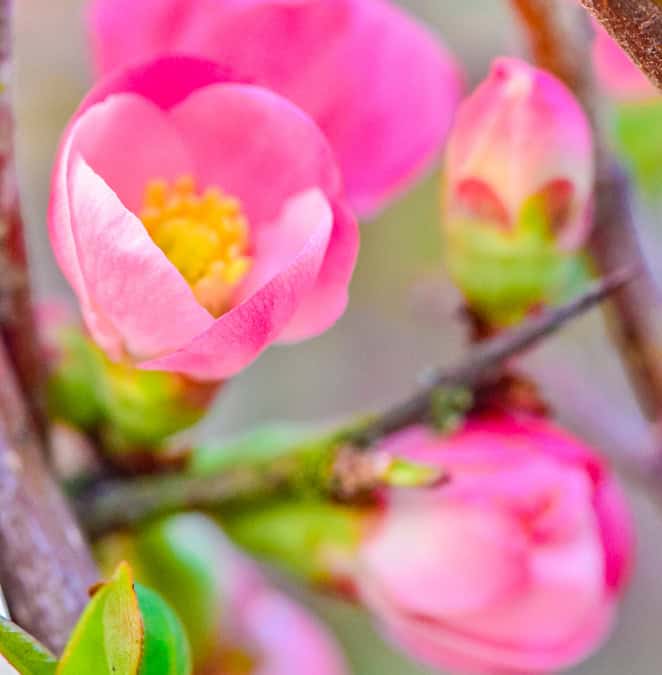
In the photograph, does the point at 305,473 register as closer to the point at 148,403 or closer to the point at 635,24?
the point at 148,403

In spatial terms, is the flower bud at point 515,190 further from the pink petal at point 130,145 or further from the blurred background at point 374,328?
the blurred background at point 374,328

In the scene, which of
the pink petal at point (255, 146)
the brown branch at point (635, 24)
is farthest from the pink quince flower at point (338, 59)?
the brown branch at point (635, 24)

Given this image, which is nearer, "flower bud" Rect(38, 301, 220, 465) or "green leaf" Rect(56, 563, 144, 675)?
"green leaf" Rect(56, 563, 144, 675)

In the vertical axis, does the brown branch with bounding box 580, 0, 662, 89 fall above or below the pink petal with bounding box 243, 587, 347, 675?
above

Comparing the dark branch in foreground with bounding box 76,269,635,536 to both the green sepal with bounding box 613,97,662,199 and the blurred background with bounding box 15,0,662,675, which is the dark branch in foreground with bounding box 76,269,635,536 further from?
the blurred background with bounding box 15,0,662,675

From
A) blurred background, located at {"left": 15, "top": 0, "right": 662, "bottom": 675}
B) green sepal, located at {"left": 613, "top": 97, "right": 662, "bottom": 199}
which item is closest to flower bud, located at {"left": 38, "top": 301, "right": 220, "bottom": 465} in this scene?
green sepal, located at {"left": 613, "top": 97, "right": 662, "bottom": 199}

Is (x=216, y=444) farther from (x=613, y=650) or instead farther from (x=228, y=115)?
(x=613, y=650)

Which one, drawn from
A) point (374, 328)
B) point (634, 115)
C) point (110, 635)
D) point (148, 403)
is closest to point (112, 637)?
point (110, 635)
